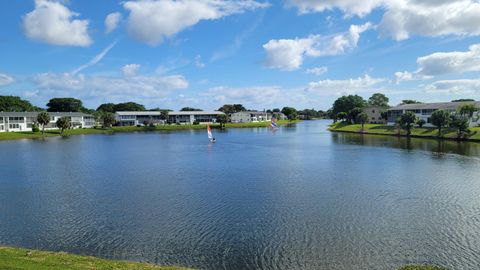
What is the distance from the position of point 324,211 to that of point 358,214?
2.04 metres

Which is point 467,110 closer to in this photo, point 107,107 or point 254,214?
point 254,214

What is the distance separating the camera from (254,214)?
69.6 feet

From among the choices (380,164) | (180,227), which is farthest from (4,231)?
(380,164)

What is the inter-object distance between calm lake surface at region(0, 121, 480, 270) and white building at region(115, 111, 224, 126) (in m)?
109

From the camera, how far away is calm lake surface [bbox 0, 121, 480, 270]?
15.5 m

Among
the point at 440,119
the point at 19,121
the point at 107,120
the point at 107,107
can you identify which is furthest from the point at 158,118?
the point at 440,119

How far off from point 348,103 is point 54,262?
6176 inches

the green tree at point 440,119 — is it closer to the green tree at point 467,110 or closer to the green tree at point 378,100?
the green tree at point 467,110

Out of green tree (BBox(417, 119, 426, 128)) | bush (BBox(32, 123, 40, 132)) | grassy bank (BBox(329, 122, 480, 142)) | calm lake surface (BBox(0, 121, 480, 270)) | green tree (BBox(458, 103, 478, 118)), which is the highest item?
green tree (BBox(458, 103, 478, 118))

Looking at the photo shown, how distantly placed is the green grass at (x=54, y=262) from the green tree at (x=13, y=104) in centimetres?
14769

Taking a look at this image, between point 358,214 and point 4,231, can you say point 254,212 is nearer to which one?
point 358,214

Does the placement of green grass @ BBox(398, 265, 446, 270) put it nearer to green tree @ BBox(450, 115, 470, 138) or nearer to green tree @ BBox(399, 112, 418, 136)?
green tree @ BBox(450, 115, 470, 138)

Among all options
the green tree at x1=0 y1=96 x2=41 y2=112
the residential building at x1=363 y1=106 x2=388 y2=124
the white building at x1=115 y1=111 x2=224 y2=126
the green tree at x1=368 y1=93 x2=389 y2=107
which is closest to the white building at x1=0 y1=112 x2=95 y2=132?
the white building at x1=115 y1=111 x2=224 y2=126

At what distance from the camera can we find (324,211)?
71.1ft
